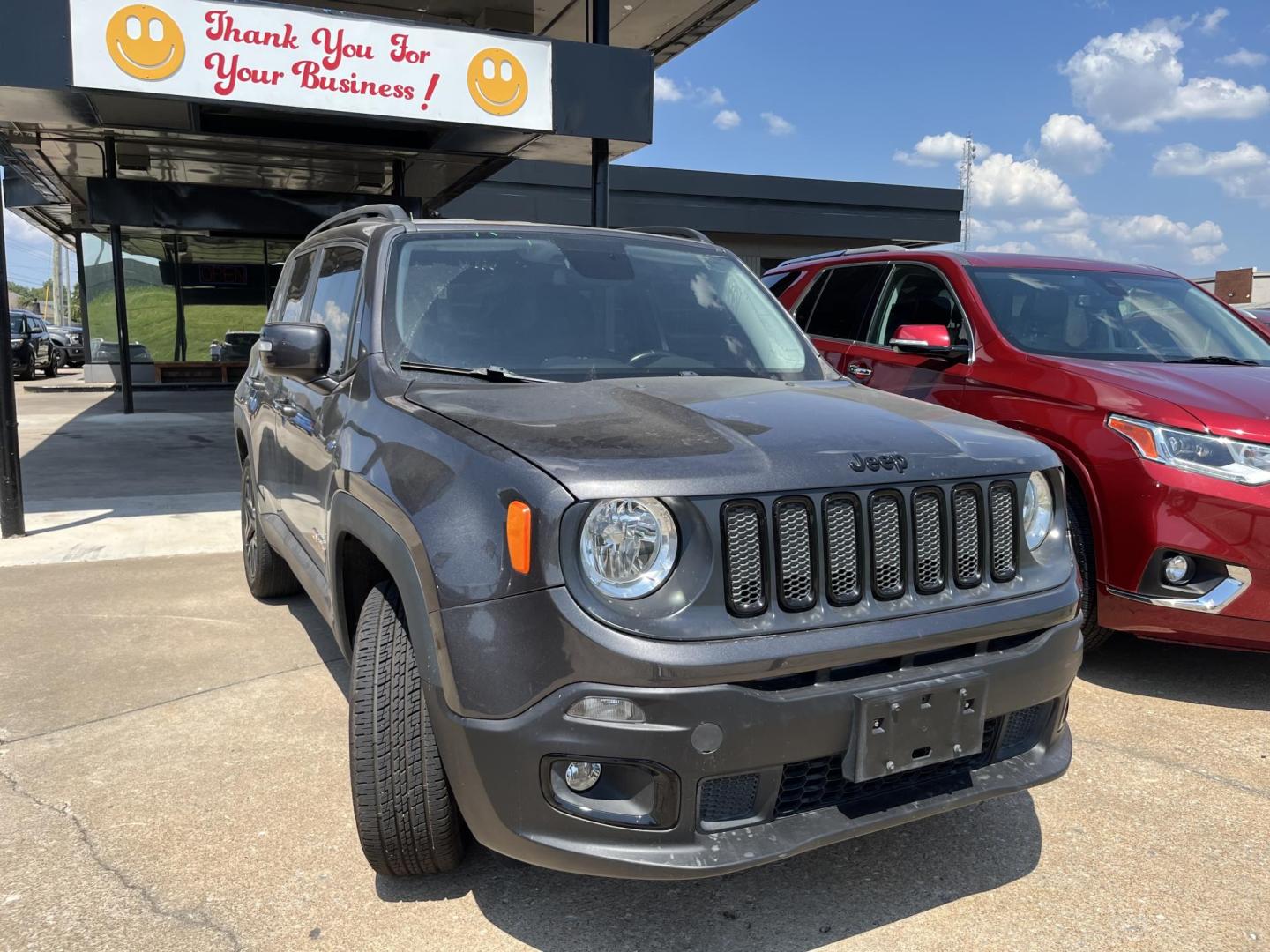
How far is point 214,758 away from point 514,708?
1950 mm

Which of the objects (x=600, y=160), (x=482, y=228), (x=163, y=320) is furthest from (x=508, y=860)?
(x=163, y=320)

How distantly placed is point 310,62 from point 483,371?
6.10 m

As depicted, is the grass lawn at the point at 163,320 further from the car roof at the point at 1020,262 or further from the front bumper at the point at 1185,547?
the front bumper at the point at 1185,547

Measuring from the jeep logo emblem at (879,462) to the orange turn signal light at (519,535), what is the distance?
0.79 metres

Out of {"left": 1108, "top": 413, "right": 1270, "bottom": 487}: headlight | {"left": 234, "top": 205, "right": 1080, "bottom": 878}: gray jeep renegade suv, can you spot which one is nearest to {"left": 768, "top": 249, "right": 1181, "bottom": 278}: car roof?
{"left": 1108, "top": 413, "right": 1270, "bottom": 487}: headlight

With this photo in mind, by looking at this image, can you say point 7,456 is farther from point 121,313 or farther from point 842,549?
point 121,313

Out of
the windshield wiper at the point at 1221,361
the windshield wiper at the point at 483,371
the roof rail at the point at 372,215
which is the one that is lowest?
the windshield wiper at the point at 483,371

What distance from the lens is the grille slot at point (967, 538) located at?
2521 millimetres

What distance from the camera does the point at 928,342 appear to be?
5.01 m

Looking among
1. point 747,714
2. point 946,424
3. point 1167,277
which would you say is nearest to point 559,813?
point 747,714

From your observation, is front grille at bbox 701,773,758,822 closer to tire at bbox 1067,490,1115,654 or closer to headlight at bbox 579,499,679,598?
headlight at bbox 579,499,679,598

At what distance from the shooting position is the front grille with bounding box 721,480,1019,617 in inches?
88.0

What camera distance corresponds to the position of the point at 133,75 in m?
7.49

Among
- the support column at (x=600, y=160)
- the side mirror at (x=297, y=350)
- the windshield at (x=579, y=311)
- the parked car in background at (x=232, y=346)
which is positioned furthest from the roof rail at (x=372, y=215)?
the parked car in background at (x=232, y=346)
